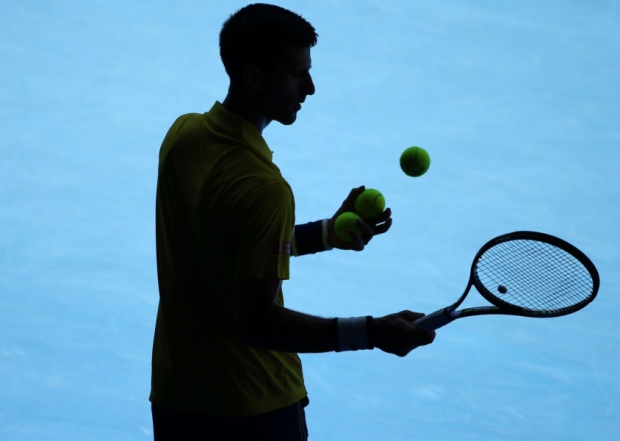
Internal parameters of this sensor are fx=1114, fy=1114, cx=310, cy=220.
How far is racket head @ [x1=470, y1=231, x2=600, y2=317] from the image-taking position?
2.20m

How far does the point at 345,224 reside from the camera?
2.22 meters

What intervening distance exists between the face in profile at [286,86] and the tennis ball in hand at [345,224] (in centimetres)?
30

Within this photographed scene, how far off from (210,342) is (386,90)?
156 inches

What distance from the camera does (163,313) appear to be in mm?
1987

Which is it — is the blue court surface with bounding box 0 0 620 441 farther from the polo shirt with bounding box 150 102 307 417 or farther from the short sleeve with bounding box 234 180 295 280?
the short sleeve with bounding box 234 180 295 280

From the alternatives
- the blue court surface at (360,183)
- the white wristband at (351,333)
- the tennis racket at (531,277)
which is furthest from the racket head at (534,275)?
the blue court surface at (360,183)

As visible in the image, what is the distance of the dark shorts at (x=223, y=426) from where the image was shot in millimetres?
1971

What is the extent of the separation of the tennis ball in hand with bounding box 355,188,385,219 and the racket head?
0.22 metres

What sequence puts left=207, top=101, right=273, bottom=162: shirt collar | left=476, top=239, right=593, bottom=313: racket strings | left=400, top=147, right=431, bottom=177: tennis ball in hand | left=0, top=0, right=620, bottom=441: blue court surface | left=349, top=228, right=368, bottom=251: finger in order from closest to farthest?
1. left=207, top=101, right=273, bottom=162: shirt collar
2. left=349, top=228, right=368, bottom=251: finger
3. left=476, top=239, right=593, bottom=313: racket strings
4. left=400, top=147, right=431, bottom=177: tennis ball in hand
5. left=0, top=0, right=620, bottom=441: blue court surface

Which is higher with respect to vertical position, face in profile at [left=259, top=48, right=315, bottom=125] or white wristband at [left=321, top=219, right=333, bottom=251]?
face in profile at [left=259, top=48, right=315, bottom=125]

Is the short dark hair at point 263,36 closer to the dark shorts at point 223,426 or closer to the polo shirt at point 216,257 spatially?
the polo shirt at point 216,257

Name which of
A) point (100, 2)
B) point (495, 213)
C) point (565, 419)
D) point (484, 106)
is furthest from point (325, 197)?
point (100, 2)

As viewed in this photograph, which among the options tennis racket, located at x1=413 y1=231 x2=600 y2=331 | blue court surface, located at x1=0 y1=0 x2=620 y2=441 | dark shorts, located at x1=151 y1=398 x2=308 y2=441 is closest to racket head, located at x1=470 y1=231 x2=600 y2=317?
tennis racket, located at x1=413 y1=231 x2=600 y2=331

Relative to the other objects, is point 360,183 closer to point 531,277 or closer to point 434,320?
point 531,277
